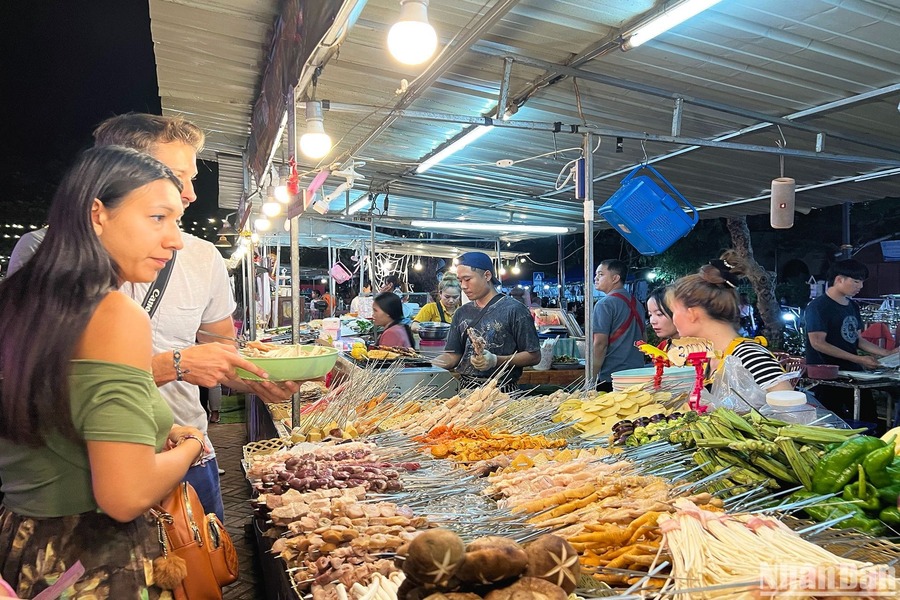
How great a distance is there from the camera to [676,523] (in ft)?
5.77

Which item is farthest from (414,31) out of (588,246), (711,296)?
(588,246)

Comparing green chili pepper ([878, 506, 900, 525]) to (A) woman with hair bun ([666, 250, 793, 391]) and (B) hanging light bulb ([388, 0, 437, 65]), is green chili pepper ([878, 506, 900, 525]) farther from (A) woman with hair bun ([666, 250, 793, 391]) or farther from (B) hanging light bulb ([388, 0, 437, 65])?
(B) hanging light bulb ([388, 0, 437, 65])

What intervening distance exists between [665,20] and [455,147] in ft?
11.0

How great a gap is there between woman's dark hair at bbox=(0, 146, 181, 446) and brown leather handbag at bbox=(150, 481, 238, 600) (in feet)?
1.53

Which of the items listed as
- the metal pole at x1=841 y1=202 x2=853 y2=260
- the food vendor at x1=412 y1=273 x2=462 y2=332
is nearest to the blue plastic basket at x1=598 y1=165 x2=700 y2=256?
the food vendor at x1=412 y1=273 x2=462 y2=332

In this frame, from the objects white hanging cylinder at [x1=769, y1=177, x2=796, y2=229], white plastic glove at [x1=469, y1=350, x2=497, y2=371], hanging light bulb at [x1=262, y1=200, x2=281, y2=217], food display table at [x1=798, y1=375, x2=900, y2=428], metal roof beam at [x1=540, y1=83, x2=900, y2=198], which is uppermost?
metal roof beam at [x1=540, y1=83, x2=900, y2=198]

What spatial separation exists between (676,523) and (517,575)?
27.7 inches

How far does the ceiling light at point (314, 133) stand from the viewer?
12.7 ft

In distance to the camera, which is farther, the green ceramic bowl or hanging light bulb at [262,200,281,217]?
hanging light bulb at [262,200,281,217]

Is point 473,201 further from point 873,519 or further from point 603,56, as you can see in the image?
point 873,519

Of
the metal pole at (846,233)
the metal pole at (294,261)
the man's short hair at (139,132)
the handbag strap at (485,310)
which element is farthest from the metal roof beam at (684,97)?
the metal pole at (846,233)

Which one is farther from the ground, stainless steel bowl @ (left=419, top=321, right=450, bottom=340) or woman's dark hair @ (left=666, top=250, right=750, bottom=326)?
woman's dark hair @ (left=666, top=250, right=750, bottom=326)
